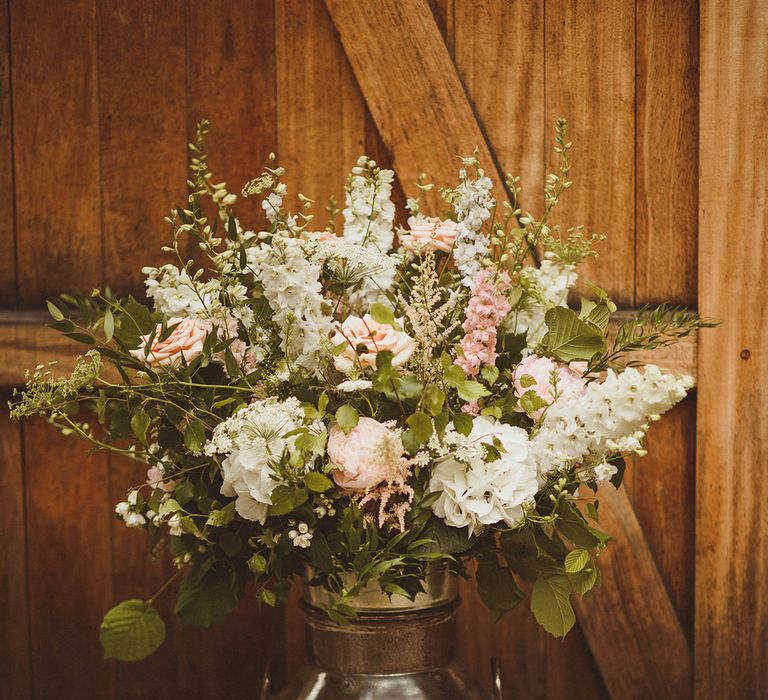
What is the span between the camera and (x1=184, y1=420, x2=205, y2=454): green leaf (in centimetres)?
96

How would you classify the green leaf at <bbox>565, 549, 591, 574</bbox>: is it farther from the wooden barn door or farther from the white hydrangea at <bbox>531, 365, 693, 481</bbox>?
the wooden barn door

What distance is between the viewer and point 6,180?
5.06 feet

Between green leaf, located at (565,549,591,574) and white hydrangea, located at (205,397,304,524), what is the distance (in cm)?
33

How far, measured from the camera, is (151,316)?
1.03 meters

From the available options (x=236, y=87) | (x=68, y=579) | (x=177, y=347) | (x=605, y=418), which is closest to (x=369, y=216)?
(x=177, y=347)

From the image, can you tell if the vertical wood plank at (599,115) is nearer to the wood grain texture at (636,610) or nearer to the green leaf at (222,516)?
the wood grain texture at (636,610)

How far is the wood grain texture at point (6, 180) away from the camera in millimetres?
1524

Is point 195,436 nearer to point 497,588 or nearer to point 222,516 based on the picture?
point 222,516

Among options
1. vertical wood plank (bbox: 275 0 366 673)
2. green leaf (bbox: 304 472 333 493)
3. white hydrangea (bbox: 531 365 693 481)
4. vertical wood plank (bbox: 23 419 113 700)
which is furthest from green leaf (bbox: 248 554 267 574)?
vertical wood plank (bbox: 23 419 113 700)

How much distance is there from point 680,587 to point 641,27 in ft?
3.12

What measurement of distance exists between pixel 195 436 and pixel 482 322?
0.35 meters

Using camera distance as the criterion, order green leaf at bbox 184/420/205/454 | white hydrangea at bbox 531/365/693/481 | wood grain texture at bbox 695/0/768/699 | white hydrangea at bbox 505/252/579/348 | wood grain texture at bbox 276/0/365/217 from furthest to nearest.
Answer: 1. wood grain texture at bbox 276/0/365/217
2. wood grain texture at bbox 695/0/768/699
3. white hydrangea at bbox 505/252/579/348
4. green leaf at bbox 184/420/205/454
5. white hydrangea at bbox 531/365/693/481

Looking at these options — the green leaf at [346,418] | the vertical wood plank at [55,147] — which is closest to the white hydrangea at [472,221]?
the green leaf at [346,418]

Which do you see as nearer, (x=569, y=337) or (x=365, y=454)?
(x=365, y=454)
